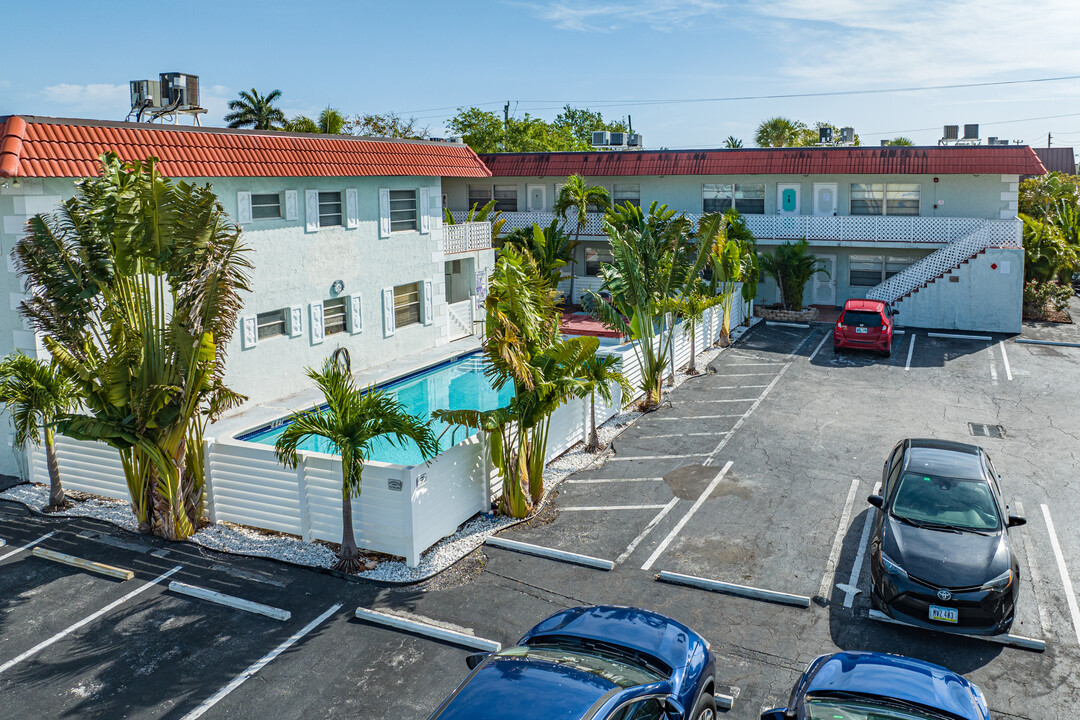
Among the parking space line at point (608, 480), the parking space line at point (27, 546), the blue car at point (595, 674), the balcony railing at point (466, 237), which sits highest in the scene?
the balcony railing at point (466, 237)

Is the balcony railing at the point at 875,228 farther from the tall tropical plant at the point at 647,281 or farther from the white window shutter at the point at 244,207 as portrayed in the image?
the white window shutter at the point at 244,207

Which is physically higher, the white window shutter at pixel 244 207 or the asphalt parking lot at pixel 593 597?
the white window shutter at pixel 244 207

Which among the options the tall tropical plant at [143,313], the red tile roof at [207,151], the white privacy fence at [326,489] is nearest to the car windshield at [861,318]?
the red tile roof at [207,151]

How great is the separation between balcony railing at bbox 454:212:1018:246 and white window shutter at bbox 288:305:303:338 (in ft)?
37.5

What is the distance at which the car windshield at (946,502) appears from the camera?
1081 centimetres

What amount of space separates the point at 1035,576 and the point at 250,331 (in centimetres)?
1590

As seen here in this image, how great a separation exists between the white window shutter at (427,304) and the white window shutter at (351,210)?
3.61 meters

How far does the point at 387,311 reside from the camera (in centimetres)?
2416

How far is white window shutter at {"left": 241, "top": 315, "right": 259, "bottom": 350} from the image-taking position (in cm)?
1936

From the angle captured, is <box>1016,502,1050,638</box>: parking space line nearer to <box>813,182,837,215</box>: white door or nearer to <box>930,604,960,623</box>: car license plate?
<box>930,604,960,623</box>: car license plate

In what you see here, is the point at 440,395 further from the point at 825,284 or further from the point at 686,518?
the point at 825,284

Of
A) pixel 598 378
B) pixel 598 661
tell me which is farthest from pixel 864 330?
pixel 598 661

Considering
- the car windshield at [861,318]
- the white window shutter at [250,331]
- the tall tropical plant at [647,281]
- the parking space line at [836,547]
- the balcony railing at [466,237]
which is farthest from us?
the balcony railing at [466,237]

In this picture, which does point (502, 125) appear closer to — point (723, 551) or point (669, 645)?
point (723, 551)
